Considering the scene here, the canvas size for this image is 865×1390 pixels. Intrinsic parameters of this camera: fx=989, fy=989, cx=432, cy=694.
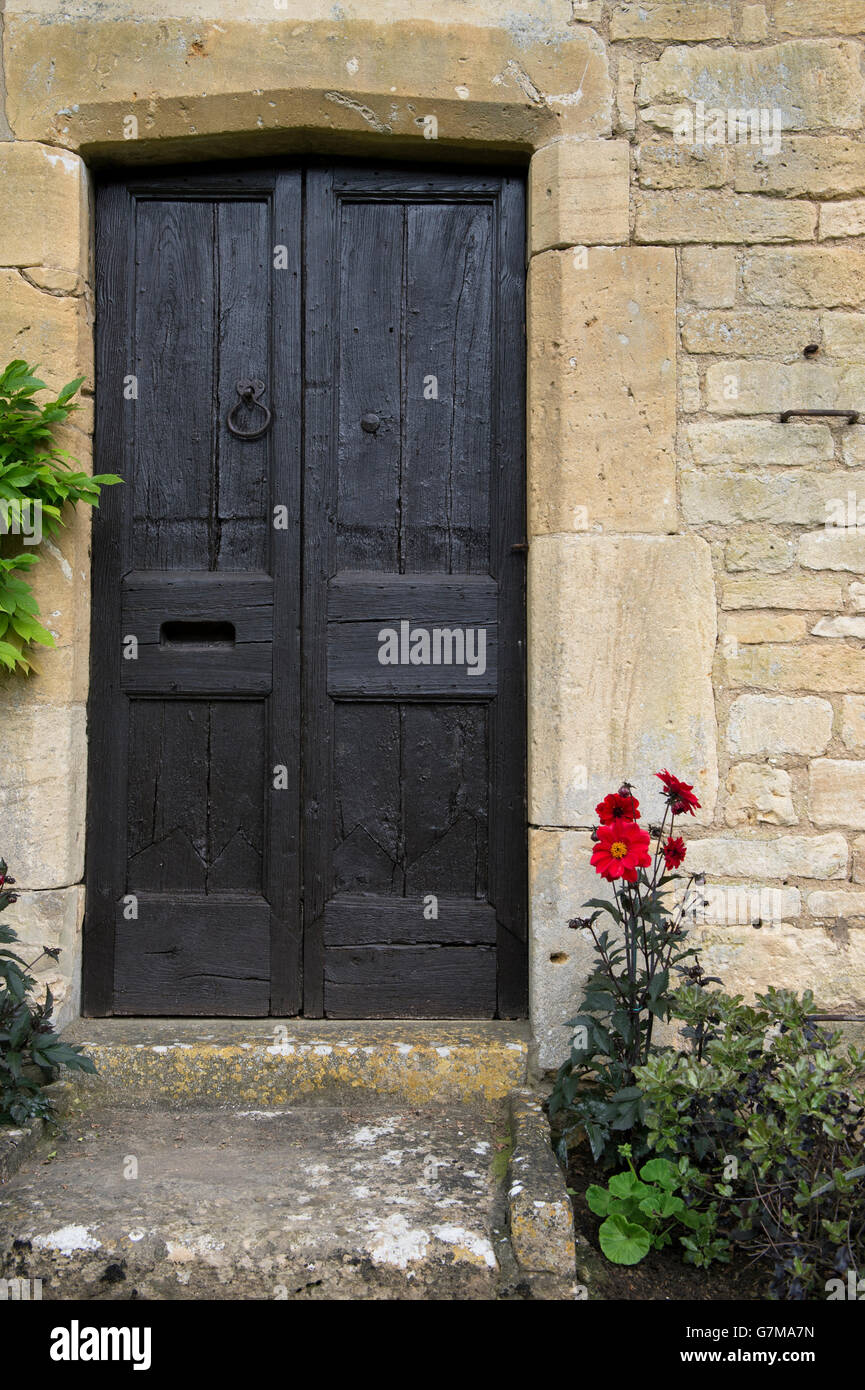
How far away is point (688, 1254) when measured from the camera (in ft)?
6.97

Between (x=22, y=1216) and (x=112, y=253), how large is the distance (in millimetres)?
2633

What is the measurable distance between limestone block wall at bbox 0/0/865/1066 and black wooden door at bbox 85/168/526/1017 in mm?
186

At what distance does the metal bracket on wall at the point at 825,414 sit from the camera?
2.77 metres

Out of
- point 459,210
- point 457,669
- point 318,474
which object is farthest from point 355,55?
point 457,669

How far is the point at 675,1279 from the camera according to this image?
2117 millimetres

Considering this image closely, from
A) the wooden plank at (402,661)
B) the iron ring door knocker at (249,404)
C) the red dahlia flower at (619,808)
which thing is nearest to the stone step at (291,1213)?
the red dahlia flower at (619,808)

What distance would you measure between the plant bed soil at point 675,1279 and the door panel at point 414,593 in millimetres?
864

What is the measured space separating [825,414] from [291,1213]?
8.08 ft

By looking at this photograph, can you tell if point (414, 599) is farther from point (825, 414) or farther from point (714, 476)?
point (825, 414)

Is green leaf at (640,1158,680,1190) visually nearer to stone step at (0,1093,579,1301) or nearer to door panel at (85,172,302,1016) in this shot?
stone step at (0,1093,579,1301)

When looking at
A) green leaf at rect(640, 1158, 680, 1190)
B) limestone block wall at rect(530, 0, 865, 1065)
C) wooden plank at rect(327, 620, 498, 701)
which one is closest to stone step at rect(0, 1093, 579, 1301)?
green leaf at rect(640, 1158, 680, 1190)

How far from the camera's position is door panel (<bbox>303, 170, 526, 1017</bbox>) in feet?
9.68

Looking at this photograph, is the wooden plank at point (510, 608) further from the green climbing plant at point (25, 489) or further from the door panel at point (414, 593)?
the green climbing plant at point (25, 489)

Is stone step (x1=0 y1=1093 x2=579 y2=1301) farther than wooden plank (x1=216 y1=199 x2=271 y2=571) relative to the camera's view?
Result: No
